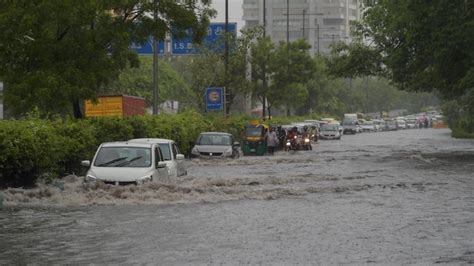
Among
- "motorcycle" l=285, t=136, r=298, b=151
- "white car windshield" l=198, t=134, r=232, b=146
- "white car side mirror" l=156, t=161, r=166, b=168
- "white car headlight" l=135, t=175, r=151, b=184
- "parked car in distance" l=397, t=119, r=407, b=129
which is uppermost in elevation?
Result: "white car side mirror" l=156, t=161, r=166, b=168

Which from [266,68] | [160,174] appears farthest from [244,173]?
[266,68]

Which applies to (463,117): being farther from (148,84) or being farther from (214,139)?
(214,139)

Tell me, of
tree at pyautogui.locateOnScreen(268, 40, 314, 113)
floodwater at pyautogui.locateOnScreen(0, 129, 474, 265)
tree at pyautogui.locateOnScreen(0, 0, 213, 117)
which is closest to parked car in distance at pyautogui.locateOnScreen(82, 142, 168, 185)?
floodwater at pyautogui.locateOnScreen(0, 129, 474, 265)

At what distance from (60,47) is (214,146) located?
1439 cm

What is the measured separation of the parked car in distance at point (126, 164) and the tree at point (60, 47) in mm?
5390

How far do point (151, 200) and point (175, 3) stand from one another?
12499 millimetres

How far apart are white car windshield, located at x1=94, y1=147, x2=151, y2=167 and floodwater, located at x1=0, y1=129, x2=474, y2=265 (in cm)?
→ 80

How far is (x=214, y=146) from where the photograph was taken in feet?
144

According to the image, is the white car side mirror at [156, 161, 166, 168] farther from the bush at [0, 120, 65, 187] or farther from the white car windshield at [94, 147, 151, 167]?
the bush at [0, 120, 65, 187]

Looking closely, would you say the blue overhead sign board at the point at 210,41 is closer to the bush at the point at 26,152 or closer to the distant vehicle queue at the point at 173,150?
the distant vehicle queue at the point at 173,150

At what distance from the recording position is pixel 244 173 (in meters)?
36.1

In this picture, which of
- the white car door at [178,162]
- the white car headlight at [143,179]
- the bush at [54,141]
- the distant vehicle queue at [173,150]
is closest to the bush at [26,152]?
the bush at [54,141]

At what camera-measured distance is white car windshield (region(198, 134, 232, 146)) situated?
4412cm

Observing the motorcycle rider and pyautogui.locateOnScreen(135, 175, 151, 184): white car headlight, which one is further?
the motorcycle rider
